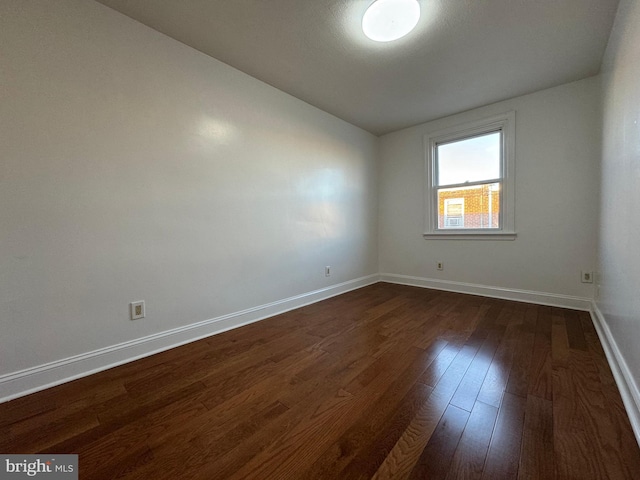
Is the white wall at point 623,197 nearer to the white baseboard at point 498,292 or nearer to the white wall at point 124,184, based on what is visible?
the white baseboard at point 498,292

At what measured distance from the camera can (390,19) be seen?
1.70 m

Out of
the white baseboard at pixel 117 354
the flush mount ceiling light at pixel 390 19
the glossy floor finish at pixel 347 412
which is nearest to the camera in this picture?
the glossy floor finish at pixel 347 412

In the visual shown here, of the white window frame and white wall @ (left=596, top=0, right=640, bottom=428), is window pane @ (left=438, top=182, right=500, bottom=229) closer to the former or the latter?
the white window frame

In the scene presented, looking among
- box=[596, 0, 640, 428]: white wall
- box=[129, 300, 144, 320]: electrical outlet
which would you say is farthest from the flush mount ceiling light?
box=[129, 300, 144, 320]: electrical outlet

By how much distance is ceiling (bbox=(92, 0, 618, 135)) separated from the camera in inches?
66.0

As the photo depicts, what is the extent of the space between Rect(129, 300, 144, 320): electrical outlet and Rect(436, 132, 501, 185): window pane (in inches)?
143

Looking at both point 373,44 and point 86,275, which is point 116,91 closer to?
point 86,275

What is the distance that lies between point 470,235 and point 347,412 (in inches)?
114

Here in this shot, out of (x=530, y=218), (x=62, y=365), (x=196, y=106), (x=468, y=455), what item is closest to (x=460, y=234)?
(x=530, y=218)

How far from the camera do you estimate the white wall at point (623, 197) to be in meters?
1.22

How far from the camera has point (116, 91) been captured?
1659 millimetres

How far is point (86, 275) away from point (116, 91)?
3.91 ft

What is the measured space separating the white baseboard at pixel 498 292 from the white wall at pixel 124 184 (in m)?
1.96

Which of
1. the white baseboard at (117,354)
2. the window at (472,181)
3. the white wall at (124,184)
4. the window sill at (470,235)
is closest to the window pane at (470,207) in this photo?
the window at (472,181)
